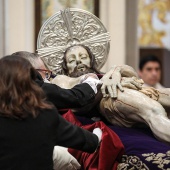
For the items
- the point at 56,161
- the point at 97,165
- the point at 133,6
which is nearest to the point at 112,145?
the point at 97,165

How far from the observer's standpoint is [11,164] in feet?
11.8

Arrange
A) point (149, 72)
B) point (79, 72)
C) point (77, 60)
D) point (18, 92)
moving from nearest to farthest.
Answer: point (18, 92)
point (79, 72)
point (77, 60)
point (149, 72)

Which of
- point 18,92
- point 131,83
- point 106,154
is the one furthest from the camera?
point 131,83

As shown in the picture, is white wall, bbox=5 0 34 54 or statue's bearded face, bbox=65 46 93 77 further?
white wall, bbox=5 0 34 54

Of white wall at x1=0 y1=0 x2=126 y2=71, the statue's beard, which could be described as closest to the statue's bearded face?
the statue's beard

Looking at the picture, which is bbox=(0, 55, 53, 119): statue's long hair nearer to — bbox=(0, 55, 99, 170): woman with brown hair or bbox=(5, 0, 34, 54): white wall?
bbox=(0, 55, 99, 170): woman with brown hair

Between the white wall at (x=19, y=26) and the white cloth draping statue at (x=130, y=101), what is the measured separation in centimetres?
312

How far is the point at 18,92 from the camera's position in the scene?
3607 mm

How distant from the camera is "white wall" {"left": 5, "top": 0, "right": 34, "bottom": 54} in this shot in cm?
838

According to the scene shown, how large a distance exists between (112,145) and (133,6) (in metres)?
4.91

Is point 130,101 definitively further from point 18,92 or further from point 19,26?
point 19,26

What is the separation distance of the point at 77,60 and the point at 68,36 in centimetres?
31

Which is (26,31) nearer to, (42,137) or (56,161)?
(56,161)

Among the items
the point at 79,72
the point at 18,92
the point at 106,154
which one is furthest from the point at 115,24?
the point at 18,92
